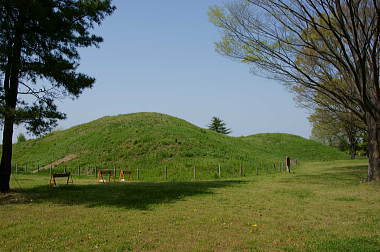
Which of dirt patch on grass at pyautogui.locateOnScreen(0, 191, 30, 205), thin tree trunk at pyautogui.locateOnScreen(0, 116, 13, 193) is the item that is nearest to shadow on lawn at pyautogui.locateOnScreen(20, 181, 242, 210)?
dirt patch on grass at pyautogui.locateOnScreen(0, 191, 30, 205)

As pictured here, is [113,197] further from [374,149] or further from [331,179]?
[331,179]

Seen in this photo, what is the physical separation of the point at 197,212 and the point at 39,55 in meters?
8.93

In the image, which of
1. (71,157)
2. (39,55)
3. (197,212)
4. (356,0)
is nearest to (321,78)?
(356,0)

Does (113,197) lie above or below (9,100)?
below

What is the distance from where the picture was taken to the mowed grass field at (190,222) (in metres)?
5.75

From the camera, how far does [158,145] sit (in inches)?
1206

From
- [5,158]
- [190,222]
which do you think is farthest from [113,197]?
[190,222]

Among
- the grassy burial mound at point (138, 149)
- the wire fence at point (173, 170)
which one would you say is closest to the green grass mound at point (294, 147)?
the grassy burial mound at point (138, 149)

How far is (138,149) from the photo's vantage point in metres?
30.2

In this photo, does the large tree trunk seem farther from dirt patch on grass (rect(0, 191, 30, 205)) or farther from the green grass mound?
the green grass mound

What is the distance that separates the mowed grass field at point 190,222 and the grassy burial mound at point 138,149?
42.3 ft

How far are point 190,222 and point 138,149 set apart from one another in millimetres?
23135

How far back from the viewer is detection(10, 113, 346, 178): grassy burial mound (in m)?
26.8

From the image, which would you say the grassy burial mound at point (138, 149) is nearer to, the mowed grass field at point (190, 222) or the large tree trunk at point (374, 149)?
the large tree trunk at point (374, 149)
